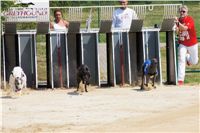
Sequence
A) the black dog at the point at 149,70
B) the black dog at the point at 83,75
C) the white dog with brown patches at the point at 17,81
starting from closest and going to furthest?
the white dog with brown patches at the point at 17,81
the black dog at the point at 83,75
the black dog at the point at 149,70

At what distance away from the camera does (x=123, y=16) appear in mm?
15734

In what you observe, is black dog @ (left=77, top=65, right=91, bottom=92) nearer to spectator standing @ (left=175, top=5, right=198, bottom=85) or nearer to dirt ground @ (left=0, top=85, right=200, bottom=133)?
dirt ground @ (left=0, top=85, right=200, bottom=133)

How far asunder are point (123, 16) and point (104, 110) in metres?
4.26

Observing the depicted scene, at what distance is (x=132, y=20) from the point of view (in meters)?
15.5

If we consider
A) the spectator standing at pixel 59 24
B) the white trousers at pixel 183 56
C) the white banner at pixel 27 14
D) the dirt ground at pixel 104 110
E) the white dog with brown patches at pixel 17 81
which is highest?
the white banner at pixel 27 14

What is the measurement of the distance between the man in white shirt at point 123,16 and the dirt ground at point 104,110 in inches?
59.9

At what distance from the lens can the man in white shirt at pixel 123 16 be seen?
15648 millimetres

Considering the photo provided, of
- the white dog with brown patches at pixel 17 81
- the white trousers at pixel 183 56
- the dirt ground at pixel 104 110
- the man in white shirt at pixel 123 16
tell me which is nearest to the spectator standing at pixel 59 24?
the man in white shirt at pixel 123 16

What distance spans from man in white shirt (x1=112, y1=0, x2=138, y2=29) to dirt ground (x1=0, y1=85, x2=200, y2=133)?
152cm

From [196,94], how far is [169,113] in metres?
2.44

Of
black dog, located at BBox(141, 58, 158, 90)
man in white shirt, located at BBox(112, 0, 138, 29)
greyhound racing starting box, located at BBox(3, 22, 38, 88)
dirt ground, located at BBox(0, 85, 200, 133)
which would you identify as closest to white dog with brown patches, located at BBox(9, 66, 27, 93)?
dirt ground, located at BBox(0, 85, 200, 133)

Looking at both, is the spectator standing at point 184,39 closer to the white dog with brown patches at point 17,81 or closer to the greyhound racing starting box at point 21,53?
the greyhound racing starting box at point 21,53

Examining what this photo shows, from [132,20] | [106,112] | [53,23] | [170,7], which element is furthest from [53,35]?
[106,112]

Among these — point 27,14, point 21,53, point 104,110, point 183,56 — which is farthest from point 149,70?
point 104,110
